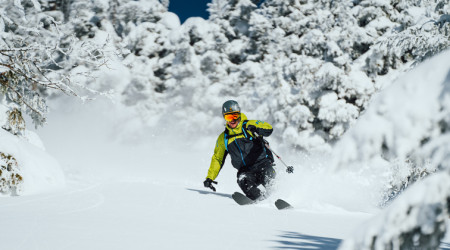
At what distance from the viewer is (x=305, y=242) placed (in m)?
2.44

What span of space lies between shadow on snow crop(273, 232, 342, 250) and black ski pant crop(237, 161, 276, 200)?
2.87 meters

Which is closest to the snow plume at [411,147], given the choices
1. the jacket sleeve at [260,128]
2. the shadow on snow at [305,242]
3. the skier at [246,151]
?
the shadow on snow at [305,242]

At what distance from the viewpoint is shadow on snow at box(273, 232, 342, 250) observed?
90.2 inches

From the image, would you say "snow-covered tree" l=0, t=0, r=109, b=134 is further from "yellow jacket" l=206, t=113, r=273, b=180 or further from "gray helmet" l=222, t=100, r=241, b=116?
"yellow jacket" l=206, t=113, r=273, b=180

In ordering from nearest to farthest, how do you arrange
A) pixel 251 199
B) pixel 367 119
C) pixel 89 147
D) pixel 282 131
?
pixel 367 119
pixel 251 199
pixel 282 131
pixel 89 147

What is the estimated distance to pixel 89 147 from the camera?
26156 mm

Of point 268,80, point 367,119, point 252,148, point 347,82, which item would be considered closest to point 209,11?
point 268,80

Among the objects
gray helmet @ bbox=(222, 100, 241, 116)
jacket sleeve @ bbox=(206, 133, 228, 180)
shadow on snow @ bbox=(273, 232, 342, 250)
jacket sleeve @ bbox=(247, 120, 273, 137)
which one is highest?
gray helmet @ bbox=(222, 100, 241, 116)

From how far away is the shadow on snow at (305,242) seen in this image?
2291 mm

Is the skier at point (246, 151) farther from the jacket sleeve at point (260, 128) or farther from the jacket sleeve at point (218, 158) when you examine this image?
the jacket sleeve at point (218, 158)

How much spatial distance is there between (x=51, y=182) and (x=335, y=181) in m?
5.03

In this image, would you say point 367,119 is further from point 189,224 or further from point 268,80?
point 268,80

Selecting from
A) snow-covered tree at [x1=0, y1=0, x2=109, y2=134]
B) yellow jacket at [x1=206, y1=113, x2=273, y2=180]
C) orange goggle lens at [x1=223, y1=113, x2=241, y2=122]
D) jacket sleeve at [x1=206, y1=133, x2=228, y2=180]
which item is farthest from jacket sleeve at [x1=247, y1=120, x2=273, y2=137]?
snow-covered tree at [x1=0, y1=0, x2=109, y2=134]

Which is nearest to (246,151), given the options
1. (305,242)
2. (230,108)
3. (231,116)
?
(231,116)
